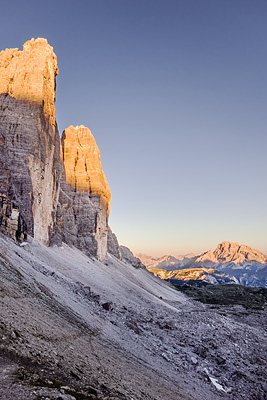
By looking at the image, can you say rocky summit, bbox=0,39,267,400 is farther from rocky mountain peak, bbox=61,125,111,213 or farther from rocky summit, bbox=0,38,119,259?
rocky mountain peak, bbox=61,125,111,213

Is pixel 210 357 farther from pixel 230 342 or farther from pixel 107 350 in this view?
pixel 107 350

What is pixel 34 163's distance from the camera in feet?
151

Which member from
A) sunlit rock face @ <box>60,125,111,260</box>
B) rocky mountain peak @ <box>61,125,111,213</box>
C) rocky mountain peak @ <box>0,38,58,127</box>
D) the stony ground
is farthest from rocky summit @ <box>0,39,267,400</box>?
rocky mountain peak @ <box>61,125,111,213</box>

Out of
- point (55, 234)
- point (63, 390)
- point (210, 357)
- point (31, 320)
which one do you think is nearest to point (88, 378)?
point (63, 390)

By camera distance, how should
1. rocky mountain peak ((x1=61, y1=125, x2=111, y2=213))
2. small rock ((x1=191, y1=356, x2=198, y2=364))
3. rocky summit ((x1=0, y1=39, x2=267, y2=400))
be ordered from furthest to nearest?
1. rocky mountain peak ((x1=61, y1=125, x2=111, y2=213))
2. small rock ((x1=191, y1=356, x2=198, y2=364))
3. rocky summit ((x1=0, y1=39, x2=267, y2=400))

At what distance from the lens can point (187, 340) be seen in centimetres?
2305

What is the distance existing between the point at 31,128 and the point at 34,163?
6949mm

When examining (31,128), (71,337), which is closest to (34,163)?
(31,128)

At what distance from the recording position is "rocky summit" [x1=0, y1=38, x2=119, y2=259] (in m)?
36.9

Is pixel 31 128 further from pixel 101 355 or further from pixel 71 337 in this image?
pixel 101 355

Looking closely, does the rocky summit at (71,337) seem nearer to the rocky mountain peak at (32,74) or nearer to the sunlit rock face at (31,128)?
the sunlit rock face at (31,128)

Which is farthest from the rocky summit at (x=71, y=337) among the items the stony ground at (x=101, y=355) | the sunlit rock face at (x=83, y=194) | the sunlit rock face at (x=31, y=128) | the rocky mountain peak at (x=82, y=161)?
the rocky mountain peak at (x=82, y=161)

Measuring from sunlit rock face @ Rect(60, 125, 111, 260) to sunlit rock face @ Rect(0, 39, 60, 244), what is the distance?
15704 millimetres

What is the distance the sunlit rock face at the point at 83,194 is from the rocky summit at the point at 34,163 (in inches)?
11.0
